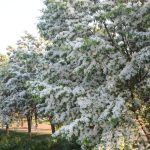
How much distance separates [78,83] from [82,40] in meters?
3.10

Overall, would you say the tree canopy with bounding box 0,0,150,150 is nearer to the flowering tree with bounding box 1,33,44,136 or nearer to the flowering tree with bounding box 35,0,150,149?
the flowering tree with bounding box 35,0,150,149

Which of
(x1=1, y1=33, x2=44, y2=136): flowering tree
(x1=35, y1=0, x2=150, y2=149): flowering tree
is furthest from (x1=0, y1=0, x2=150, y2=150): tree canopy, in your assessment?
(x1=1, y1=33, x2=44, y2=136): flowering tree

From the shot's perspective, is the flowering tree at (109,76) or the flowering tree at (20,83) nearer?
the flowering tree at (109,76)

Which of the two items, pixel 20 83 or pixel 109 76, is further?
pixel 20 83

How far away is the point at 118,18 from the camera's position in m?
14.8

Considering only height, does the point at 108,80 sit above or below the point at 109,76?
below

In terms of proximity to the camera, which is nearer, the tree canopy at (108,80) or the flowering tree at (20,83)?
the tree canopy at (108,80)

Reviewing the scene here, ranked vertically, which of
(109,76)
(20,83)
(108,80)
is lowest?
(108,80)

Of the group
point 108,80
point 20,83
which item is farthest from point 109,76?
point 20,83

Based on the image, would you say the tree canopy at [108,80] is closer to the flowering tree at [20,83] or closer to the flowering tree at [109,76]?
the flowering tree at [109,76]

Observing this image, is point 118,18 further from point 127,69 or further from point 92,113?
point 92,113

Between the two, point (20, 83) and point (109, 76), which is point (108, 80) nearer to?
point (109, 76)

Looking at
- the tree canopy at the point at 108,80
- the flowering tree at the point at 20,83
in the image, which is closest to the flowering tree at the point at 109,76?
the tree canopy at the point at 108,80

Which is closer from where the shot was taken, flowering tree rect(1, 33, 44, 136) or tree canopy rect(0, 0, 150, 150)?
tree canopy rect(0, 0, 150, 150)
